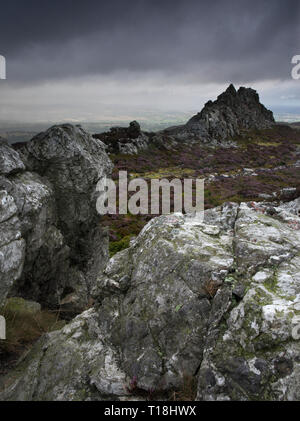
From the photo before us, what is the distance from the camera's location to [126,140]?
229ft

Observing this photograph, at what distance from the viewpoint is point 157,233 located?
7.82m

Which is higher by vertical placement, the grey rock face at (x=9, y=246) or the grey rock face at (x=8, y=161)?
the grey rock face at (x=8, y=161)

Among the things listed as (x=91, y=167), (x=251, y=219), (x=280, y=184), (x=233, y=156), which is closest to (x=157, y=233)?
(x=251, y=219)

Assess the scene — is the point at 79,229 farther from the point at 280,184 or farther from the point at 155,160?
the point at 155,160

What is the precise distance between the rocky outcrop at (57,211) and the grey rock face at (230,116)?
8191 centimetres

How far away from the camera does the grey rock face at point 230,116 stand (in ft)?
307

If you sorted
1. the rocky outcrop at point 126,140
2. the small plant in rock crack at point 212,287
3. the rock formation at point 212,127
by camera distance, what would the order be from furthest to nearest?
the rock formation at point 212,127, the rocky outcrop at point 126,140, the small plant in rock crack at point 212,287

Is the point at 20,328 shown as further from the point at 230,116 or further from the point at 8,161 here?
the point at 230,116

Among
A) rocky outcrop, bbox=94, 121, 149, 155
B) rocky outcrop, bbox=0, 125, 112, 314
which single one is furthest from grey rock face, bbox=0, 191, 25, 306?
rocky outcrop, bbox=94, 121, 149, 155

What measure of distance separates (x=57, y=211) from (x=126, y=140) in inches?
2391

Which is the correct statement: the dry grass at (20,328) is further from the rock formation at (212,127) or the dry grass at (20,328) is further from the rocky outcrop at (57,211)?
the rock formation at (212,127)

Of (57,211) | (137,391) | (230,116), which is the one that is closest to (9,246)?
(57,211)

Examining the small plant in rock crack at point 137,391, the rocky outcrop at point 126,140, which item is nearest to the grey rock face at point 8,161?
the small plant in rock crack at point 137,391

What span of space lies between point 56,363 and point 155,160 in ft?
191
